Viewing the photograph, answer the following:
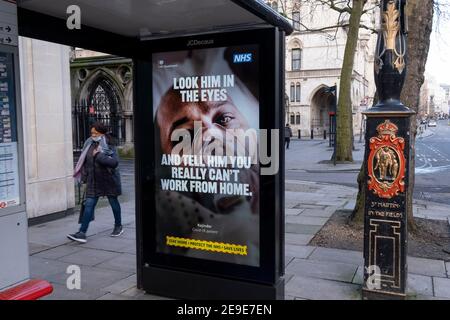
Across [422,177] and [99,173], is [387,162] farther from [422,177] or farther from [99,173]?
[422,177]

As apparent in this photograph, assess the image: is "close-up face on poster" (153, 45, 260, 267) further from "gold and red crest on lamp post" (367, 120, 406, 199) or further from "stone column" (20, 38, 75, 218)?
"stone column" (20, 38, 75, 218)

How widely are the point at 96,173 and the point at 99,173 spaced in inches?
1.7

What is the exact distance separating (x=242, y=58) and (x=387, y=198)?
6.28 feet

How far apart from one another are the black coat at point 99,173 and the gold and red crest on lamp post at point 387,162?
3796 mm

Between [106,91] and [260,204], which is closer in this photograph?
[260,204]

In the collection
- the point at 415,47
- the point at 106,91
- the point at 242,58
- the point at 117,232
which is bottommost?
the point at 117,232

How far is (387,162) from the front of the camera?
4277 mm

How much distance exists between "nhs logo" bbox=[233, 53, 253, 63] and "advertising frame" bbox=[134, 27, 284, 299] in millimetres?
94

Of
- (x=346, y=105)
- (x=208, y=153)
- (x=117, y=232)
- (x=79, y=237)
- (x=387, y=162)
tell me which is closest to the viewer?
(x=208, y=153)

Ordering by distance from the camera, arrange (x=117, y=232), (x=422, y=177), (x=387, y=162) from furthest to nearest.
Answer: (x=422, y=177) < (x=117, y=232) < (x=387, y=162)

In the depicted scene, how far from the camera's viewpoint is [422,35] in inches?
275

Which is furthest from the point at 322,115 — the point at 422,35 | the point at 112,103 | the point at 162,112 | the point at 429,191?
the point at 162,112

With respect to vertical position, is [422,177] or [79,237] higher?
[79,237]

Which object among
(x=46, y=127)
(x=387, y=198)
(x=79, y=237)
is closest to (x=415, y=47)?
(x=387, y=198)
